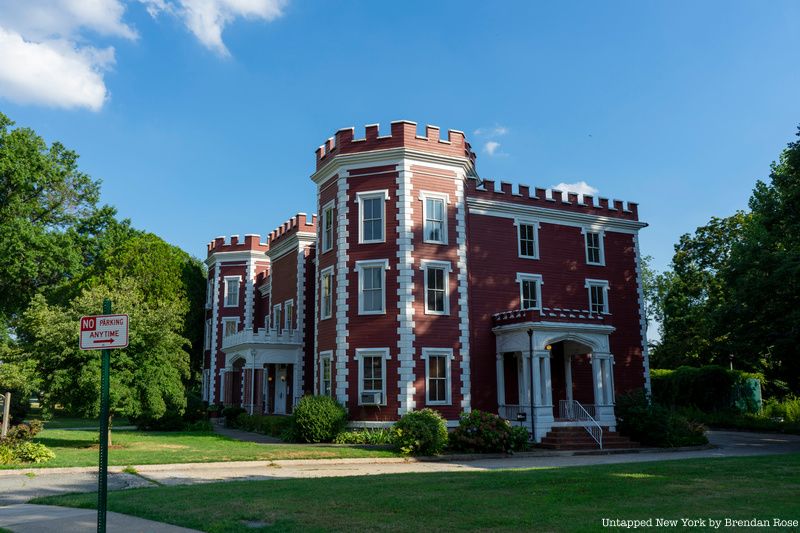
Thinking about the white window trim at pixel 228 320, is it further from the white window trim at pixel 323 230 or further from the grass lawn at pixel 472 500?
the grass lawn at pixel 472 500

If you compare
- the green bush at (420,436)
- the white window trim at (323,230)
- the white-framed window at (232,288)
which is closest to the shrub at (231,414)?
the white-framed window at (232,288)

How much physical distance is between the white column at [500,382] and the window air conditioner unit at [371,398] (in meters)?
5.37

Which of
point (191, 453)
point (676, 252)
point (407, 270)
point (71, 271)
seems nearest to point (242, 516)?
point (191, 453)

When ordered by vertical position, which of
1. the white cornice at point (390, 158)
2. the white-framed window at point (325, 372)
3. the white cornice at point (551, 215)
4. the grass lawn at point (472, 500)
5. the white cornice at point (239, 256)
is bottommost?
the grass lawn at point (472, 500)

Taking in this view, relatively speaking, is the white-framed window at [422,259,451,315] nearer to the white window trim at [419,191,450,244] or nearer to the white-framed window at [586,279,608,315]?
the white window trim at [419,191,450,244]

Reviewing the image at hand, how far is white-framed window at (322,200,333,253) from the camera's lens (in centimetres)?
2845

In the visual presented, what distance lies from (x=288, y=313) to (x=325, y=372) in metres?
10.2

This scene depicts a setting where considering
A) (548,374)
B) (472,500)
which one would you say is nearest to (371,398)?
(548,374)

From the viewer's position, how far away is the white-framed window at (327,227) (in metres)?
28.5

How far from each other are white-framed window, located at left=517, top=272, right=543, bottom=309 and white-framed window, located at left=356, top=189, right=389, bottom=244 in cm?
696

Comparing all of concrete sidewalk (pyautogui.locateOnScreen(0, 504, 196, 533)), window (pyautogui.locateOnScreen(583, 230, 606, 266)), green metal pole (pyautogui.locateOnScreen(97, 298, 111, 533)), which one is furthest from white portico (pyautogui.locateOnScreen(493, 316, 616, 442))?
green metal pole (pyautogui.locateOnScreen(97, 298, 111, 533))

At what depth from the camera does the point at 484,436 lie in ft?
72.6

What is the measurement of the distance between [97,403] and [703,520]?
18384 mm

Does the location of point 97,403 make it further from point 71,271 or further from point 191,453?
point 71,271
